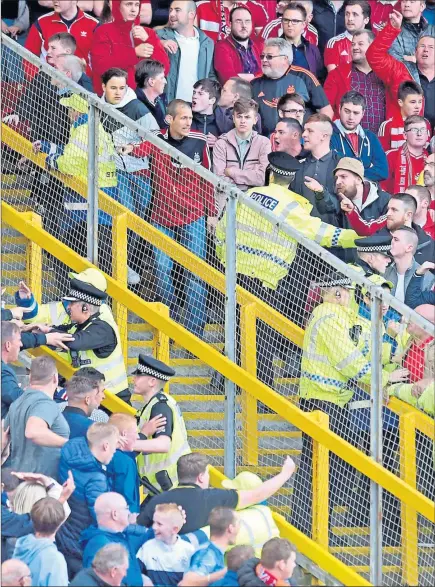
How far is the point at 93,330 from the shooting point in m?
11.8

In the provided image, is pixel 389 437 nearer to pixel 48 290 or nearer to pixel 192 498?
pixel 192 498

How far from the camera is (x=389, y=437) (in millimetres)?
11609

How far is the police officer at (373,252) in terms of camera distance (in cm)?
1241

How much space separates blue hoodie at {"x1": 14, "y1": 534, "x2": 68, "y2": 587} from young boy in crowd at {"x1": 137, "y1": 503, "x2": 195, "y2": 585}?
0.56 metres

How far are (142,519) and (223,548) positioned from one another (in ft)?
1.85

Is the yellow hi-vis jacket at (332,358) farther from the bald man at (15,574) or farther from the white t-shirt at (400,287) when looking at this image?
the bald man at (15,574)

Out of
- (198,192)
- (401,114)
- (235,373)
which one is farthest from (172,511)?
(401,114)

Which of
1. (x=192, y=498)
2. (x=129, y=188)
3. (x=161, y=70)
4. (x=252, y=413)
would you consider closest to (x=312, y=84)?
(x=161, y=70)

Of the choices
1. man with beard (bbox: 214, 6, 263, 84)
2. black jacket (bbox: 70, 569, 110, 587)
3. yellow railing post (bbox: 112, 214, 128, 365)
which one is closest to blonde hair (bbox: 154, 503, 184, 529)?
black jacket (bbox: 70, 569, 110, 587)

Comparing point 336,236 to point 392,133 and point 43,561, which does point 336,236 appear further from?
point 43,561

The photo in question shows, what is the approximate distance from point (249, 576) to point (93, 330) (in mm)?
2273

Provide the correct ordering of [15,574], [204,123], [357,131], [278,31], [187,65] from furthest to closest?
1. [278,31]
2. [187,65]
3. [357,131]
4. [204,123]
5. [15,574]

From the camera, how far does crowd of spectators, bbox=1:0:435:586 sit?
10477 mm

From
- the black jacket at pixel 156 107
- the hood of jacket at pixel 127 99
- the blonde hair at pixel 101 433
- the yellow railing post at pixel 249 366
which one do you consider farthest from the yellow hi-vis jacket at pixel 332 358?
the black jacket at pixel 156 107
